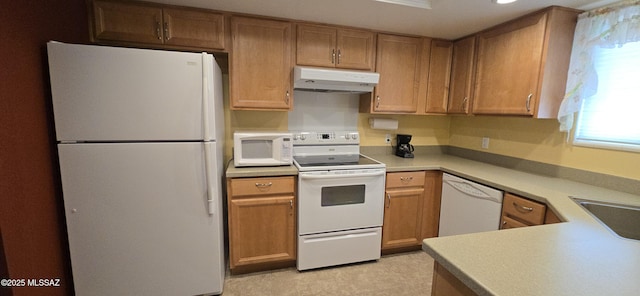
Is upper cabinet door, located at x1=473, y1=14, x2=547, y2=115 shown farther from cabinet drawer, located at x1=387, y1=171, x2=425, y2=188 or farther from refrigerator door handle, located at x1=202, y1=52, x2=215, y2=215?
refrigerator door handle, located at x1=202, y1=52, x2=215, y2=215

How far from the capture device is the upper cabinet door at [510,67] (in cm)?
190

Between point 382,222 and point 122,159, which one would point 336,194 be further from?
point 122,159

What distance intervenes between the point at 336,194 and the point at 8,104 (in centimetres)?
191

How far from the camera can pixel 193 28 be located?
78.4 inches

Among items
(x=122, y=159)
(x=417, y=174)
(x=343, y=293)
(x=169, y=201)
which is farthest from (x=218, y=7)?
(x=343, y=293)

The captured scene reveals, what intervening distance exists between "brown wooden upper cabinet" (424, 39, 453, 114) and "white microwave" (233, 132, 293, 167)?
1.49 m

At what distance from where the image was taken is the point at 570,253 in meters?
0.92

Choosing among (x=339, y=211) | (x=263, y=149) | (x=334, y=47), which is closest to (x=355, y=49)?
(x=334, y=47)

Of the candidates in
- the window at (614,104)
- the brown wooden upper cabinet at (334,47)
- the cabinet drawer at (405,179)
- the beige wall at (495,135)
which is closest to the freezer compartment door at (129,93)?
the beige wall at (495,135)

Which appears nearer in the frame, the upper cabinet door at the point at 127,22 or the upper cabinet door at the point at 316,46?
the upper cabinet door at the point at 127,22

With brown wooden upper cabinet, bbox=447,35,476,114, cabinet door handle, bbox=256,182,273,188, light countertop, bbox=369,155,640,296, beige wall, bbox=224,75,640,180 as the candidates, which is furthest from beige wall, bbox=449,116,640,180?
cabinet door handle, bbox=256,182,273,188

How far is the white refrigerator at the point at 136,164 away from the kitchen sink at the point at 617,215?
88.2 inches

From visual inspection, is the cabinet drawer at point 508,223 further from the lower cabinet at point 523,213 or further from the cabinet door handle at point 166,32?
the cabinet door handle at point 166,32

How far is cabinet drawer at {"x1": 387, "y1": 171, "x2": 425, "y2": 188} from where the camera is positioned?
231 cm
